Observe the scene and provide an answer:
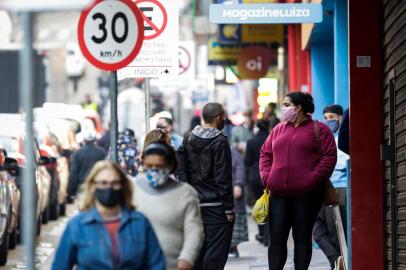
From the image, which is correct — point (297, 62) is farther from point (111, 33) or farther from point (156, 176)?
point (156, 176)

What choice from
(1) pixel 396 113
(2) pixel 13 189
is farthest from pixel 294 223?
(2) pixel 13 189

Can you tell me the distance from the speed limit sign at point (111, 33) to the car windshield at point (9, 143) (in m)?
9.17

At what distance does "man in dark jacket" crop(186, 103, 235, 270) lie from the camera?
39.8ft

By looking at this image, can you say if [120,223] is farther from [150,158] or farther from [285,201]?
[285,201]

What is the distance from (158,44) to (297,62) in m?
12.6

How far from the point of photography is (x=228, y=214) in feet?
39.9

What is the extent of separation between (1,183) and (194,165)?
17.5 feet

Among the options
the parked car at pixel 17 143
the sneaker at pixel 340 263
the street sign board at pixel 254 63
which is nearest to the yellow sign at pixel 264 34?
the street sign board at pixel 254 63

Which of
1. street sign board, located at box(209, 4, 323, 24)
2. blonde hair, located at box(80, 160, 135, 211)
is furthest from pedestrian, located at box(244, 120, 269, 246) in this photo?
blonde hair, located at box(80, 160, 135, 211)

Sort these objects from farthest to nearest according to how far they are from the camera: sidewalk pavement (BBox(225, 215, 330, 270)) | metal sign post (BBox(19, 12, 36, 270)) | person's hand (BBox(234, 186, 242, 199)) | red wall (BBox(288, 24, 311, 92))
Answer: red wall (BBox(288, 24, 311, 92)), person's hand (BBox(234, 186, 242, 199)), sidewalk pavement (BBox(225, 215, 330, 270)), metal sign post (BBox(19, 12, 36, 270))

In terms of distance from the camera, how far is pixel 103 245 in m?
7.68

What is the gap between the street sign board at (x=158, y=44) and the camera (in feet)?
45.1

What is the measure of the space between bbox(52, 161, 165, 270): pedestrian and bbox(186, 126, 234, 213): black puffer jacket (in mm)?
4267

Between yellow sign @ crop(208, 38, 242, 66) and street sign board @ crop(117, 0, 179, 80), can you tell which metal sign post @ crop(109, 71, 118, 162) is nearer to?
street sign board @ crop(117, 0, 179, 80)
